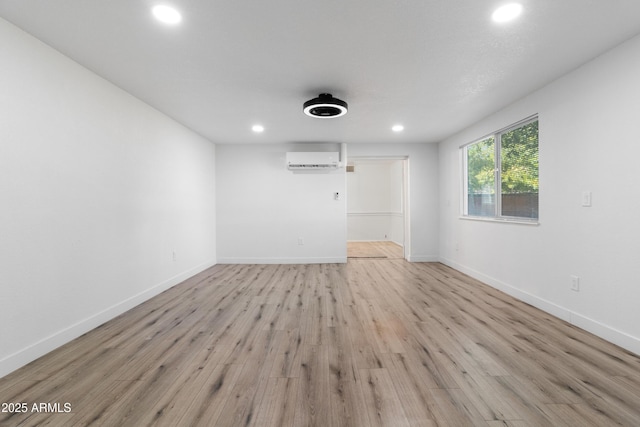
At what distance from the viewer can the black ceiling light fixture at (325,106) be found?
2.85 metres

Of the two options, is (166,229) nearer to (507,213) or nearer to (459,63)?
(459,63)

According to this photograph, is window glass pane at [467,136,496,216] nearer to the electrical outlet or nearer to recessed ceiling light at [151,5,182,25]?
the electrical outlet

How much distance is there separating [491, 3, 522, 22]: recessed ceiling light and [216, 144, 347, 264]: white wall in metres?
3.69

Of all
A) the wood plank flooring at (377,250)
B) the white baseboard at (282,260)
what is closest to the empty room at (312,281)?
the white baseboard at (282,260)

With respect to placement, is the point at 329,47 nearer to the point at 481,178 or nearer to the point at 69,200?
the point at 69,200

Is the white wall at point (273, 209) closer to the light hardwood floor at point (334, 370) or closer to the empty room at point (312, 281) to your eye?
the empty room at point (312, 281)

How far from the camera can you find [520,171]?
334 cm

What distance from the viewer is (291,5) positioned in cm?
168

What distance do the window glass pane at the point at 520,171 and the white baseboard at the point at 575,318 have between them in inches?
35.5

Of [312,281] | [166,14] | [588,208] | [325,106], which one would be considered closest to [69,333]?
[166,14]

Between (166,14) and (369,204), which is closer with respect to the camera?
(166,14)

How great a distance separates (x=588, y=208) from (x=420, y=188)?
10.1ft

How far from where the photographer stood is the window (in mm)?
3158

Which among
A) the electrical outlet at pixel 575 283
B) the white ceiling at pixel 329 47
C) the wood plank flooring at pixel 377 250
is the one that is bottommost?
the wood plank flooring at pixel 377 250
